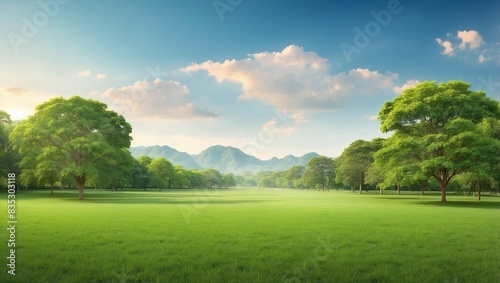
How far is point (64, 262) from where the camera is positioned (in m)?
9.40

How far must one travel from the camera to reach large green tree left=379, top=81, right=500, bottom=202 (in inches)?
1443

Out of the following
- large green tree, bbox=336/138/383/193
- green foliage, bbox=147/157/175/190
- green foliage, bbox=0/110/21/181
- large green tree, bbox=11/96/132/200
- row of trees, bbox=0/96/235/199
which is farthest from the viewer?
green foliage, bbox=147/157/175/190

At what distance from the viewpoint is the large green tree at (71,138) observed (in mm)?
42031

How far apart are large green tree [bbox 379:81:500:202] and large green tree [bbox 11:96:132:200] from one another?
39600 mm

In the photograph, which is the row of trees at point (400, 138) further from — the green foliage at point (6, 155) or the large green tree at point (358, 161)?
the large green tree at point (358, 161)

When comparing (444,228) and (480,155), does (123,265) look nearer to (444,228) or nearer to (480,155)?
(444,228)

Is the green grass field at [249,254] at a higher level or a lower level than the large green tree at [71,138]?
lower

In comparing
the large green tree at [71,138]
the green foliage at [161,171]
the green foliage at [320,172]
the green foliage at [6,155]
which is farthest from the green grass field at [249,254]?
→ the green foliage at [320,172]

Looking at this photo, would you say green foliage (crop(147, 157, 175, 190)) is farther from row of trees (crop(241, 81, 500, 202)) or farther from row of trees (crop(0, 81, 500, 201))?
row of trees (crop(241, 81, 500, 202))

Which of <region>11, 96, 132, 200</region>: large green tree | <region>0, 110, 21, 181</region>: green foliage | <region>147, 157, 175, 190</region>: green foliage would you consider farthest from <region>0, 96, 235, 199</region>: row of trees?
<region>147, 157, 175, 190</region>: green foliage

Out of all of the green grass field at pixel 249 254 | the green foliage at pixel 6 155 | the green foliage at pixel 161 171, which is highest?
the green foliage at pixel 6 155

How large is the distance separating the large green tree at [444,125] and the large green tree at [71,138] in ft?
→ 130

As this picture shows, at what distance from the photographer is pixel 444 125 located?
4012cm

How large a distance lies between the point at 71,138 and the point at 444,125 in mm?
49797
